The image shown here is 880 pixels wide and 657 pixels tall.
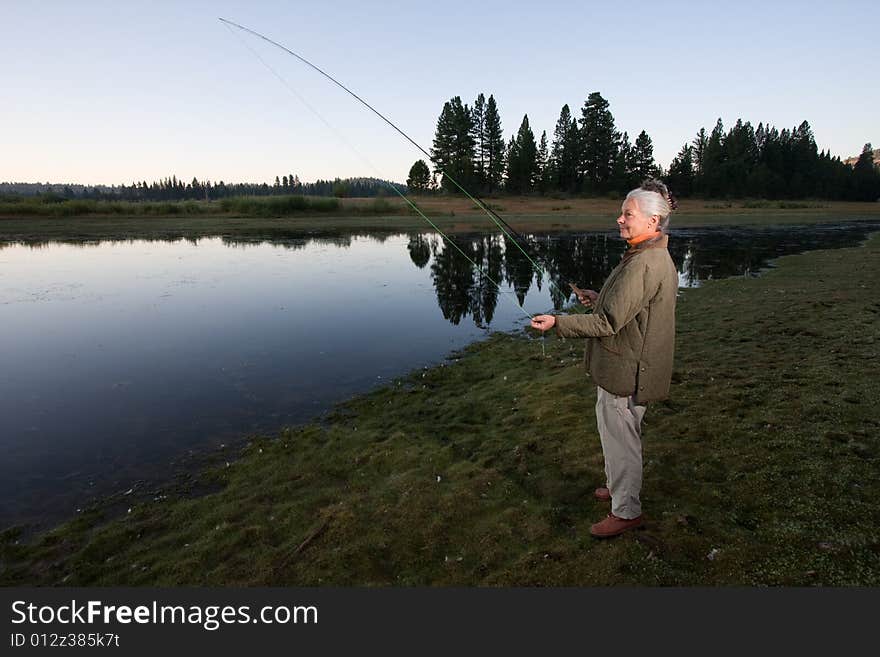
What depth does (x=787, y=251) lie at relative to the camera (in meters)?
31.1

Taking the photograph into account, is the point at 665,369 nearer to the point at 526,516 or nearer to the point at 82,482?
Answer: the point at 526,516

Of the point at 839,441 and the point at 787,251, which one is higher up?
the point at 787,251

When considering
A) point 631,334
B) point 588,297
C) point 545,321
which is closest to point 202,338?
point 588,297

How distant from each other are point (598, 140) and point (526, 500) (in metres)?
100

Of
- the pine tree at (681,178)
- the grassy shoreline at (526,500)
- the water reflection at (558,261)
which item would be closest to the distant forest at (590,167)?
the pine tree at (681,178)

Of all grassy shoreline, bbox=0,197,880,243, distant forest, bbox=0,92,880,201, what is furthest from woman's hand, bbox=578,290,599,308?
distant forest, bbox=0,92,880,201

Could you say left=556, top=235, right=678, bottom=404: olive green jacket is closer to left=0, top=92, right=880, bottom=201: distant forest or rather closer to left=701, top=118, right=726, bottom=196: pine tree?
left=0, top=92, right=880, bottom=201: distant forest

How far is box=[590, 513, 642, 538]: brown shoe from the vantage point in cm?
446

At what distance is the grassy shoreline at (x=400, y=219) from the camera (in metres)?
50.3

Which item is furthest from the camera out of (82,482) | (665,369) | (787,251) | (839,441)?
(787,251)

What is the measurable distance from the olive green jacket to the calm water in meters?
6.34

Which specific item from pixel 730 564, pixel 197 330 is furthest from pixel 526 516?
pixel 197 330

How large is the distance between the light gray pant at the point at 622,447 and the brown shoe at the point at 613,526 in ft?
0.15

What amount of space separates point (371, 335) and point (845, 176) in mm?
124224
